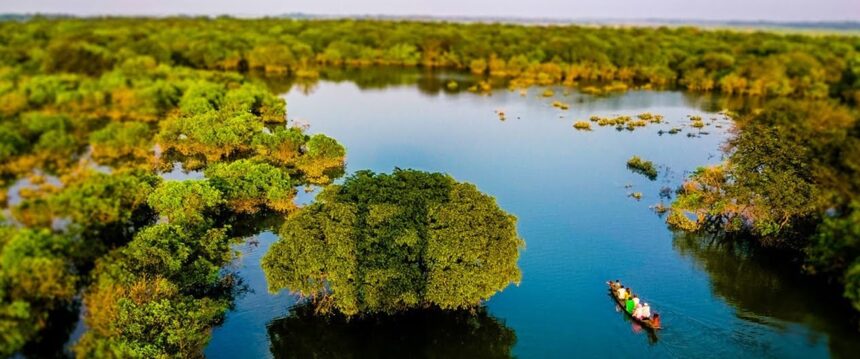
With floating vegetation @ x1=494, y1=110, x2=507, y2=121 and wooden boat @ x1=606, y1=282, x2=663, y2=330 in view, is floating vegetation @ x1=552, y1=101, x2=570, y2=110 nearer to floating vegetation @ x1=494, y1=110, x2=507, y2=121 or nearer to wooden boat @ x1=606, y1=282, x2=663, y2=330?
floating vegetation @ x1=494, y1=110, x2=507, y2=121

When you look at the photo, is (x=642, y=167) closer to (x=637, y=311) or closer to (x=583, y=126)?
(x=583, y=126)

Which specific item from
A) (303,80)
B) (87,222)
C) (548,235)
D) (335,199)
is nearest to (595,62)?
(303,80)

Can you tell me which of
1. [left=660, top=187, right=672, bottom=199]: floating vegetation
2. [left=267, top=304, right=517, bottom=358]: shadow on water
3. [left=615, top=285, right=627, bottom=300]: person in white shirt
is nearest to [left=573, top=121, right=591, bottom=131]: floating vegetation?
[left=660, top=187, right=672, bottom=199]: floating vegetation

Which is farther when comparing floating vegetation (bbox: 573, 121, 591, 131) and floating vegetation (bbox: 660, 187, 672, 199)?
floating vegetation (bbox: 573, 121, 591, 131)

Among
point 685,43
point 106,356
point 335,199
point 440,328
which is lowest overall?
point 440,328

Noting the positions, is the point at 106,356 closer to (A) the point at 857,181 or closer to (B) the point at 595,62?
(A) the point at 857,181

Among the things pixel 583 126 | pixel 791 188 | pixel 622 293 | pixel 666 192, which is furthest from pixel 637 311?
pixel 583 126

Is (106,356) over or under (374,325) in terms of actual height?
over

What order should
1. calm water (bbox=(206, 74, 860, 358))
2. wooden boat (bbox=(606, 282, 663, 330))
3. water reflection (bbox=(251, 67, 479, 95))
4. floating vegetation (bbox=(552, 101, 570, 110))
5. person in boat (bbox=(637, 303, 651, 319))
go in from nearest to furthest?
calm water (bbox=(206, 74, 860, 358)), wooden boat (bbox=(606, 282, 663, 330)), person in boat (bbox=(637, 303, 651, 319)), floating vegetation (bbox=(552, 101, 570, 110)), water reflection (bbox=(251, 67, 479, 95))
